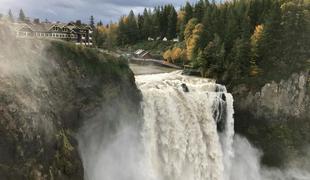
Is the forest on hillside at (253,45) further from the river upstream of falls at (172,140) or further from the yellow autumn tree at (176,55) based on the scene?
the river upstream of falls at (172,140)

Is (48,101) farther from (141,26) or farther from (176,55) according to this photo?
(141,26)

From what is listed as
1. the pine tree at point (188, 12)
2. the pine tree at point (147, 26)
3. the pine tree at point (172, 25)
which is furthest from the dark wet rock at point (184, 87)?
the pine tree at point (147, 26)

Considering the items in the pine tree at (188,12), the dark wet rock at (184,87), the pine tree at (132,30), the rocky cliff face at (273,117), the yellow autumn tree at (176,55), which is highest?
the pine tree at (188,12)

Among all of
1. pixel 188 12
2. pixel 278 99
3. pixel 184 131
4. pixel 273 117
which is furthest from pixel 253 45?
pixel 188 12

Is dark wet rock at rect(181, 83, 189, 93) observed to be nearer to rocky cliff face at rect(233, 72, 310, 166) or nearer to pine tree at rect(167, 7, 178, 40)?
rocky cliff face at rect(233, 72, 310, 166)

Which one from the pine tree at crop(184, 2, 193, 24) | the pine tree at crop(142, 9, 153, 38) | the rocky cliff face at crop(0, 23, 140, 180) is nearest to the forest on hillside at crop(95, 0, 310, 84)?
the pine tree at crop(184, 2, 193, 24)

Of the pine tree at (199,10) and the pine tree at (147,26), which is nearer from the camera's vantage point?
the pine tree at (199,10)
